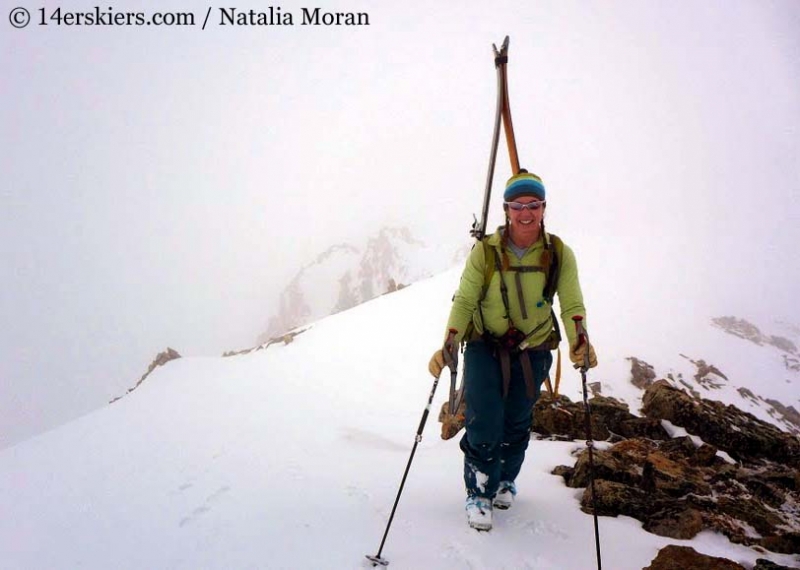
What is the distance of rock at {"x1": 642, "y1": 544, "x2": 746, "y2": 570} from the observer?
3.02m

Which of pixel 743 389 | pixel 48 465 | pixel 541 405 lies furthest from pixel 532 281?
pixel 743 389

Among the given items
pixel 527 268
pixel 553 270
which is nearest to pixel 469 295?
pixel 527 268

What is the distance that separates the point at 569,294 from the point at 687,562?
2.27 meters

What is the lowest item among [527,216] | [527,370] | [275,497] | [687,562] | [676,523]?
[275,497]

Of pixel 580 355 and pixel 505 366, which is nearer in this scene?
pixel 580 355

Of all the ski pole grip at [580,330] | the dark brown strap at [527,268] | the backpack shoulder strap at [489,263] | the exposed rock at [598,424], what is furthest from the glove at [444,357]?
the exposed rock at [598,424]

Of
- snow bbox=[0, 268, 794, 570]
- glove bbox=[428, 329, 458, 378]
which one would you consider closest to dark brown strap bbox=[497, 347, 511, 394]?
glove bbox=[428, 329, 458, 378]

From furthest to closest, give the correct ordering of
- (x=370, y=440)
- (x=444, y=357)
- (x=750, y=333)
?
1. (x=750, y=333)
2. (x=370, y=440)
3. (x=444, y=357)

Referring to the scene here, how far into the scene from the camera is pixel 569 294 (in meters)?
3.89

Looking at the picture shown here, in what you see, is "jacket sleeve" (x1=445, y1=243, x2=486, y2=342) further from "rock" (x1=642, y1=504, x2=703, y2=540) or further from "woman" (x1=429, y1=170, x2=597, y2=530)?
"rock" (x1=642, y1=504, x2=703, y2=540)

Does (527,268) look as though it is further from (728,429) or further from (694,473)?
(728,429)

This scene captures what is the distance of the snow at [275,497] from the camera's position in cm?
348

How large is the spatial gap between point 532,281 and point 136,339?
196 meters

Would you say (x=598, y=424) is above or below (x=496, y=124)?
below
